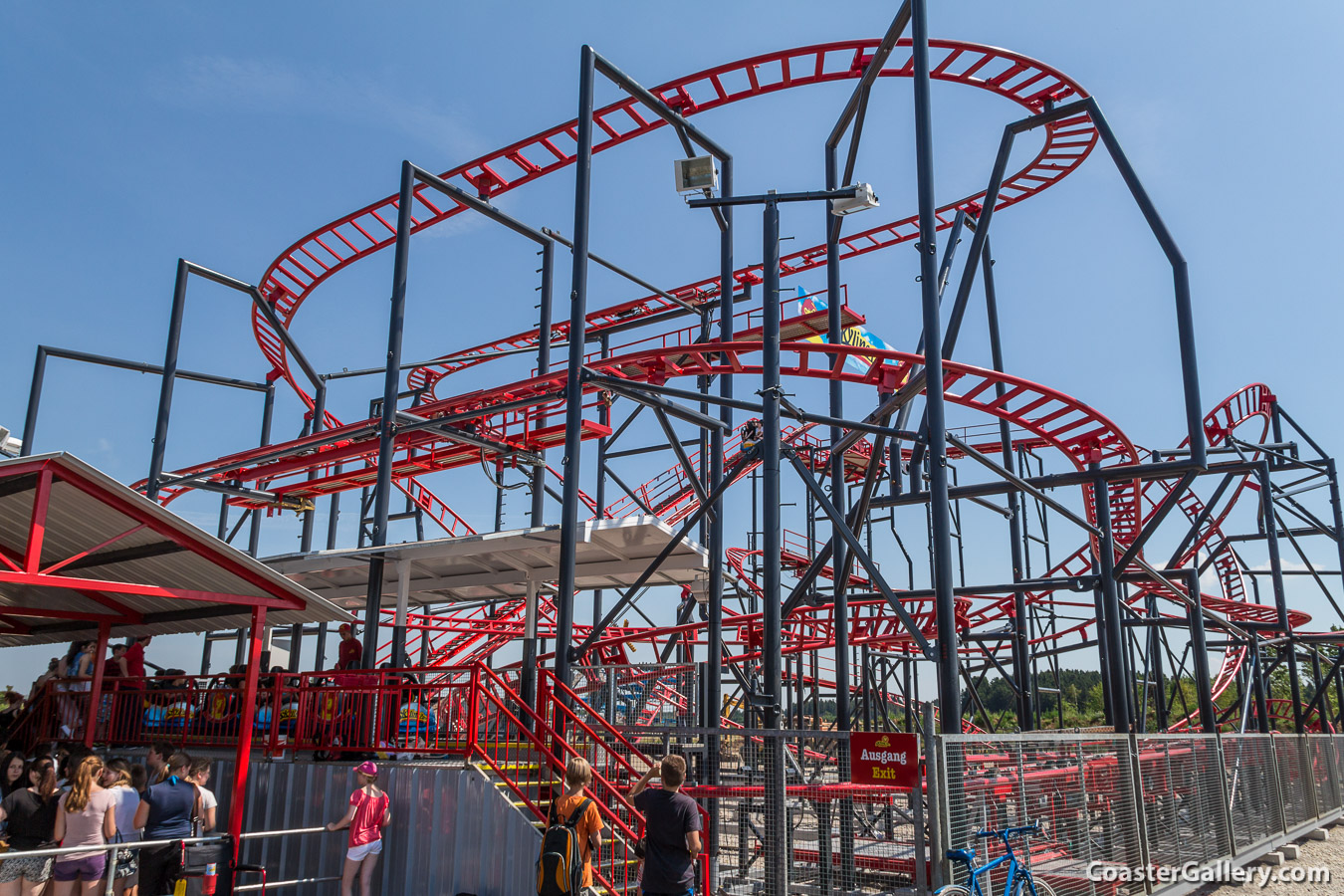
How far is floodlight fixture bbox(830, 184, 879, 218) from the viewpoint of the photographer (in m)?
8.85

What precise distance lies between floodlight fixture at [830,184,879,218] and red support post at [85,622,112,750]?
9.42 metres

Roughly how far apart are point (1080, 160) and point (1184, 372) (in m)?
5.97

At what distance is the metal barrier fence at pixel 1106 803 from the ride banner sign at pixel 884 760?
0.21 metres

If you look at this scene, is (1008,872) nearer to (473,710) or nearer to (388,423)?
(473,710)

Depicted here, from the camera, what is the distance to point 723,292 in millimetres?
14086

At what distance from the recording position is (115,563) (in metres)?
10.2

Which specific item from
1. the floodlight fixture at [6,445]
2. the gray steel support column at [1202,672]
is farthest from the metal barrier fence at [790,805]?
the floodlight fixture at [6,445]

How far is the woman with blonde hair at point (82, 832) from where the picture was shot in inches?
278

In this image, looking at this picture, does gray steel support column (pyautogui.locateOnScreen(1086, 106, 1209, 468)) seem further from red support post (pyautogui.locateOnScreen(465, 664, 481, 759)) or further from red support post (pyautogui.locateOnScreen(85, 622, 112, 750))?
red support post (pyautogui.locateOnScreen(85, 622, 112, 750))

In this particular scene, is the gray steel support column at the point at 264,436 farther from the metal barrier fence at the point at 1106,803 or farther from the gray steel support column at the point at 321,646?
the metal barrier fence at the point at 1106,803

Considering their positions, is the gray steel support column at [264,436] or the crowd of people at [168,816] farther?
the gray steel support column at [264,436]

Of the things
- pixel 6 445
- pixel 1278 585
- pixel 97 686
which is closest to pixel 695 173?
pixel 97 686

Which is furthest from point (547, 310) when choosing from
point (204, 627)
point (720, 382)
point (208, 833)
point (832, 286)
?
point (208, 833)

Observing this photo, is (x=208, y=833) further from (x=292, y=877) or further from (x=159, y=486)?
(x=159, y=486)
